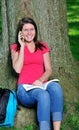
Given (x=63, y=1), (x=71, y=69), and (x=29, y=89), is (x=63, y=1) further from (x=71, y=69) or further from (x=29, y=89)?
(x=29, y=89)

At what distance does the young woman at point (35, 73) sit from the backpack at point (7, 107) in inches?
4.4

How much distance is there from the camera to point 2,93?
6480 millimetres

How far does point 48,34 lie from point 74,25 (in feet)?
19.8

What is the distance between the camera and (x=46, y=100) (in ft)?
20.4

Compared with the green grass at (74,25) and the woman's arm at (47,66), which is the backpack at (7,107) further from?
the green grass at (74,25)

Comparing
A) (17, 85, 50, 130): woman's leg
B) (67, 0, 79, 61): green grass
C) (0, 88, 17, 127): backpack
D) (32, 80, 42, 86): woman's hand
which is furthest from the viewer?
(67, 0, 79, 61): green grass

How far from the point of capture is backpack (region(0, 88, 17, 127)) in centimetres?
638

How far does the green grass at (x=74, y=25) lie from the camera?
34.2 ft

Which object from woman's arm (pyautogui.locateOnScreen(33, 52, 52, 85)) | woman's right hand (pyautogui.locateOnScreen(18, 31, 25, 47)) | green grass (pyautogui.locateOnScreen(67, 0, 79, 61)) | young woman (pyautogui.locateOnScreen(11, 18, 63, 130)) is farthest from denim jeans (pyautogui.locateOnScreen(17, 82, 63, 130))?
green grass (pyautogui.locateOnScreen(67, 0, 79, 61))

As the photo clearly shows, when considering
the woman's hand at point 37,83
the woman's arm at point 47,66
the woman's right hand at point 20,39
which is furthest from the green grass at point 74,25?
the woman's hand at point 37,83

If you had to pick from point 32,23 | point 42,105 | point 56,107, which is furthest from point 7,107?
point 32,23

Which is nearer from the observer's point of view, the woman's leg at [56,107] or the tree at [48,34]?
A: the woman's leg at [56,107]

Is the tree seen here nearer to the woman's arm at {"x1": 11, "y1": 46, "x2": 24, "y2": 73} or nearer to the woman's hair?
the woman's hair

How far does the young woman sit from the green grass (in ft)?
9.02
